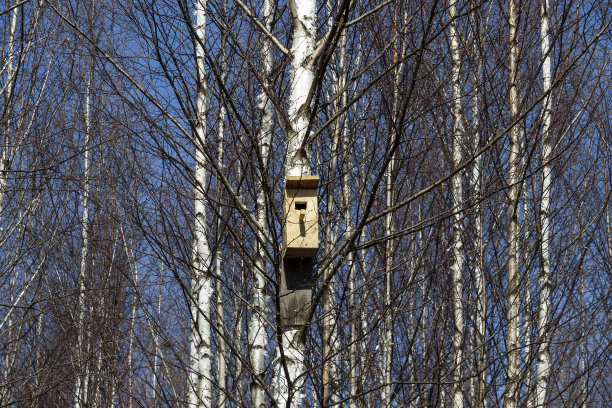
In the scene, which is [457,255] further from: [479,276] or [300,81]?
[300,81]

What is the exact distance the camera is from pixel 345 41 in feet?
23.2

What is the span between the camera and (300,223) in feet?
13.0

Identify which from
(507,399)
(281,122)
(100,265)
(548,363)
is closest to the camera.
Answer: (281,122)

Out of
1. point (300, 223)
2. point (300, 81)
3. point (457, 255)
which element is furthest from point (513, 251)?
→ point (300, 223)

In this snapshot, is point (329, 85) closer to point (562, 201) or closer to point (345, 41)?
point (345, 41)

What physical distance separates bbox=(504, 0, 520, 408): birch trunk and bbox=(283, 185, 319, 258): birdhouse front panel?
2423 millimetres

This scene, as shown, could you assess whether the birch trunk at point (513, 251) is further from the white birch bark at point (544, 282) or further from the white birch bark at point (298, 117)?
the white birch bark at point (298, 117)

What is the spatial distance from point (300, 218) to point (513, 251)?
313 centimetres

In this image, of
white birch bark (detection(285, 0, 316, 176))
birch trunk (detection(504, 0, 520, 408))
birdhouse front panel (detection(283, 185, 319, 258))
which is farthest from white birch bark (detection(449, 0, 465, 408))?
birdhouse front panel (detection(283, 185, 319, 258))

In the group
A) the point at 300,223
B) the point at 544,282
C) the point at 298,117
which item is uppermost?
the point at 298,117

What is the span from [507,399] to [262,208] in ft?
7.56

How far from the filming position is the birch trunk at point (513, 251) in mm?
6207

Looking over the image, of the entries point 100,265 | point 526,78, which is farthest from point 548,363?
point 100,265

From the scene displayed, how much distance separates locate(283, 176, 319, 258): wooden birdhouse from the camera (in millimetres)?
3951
